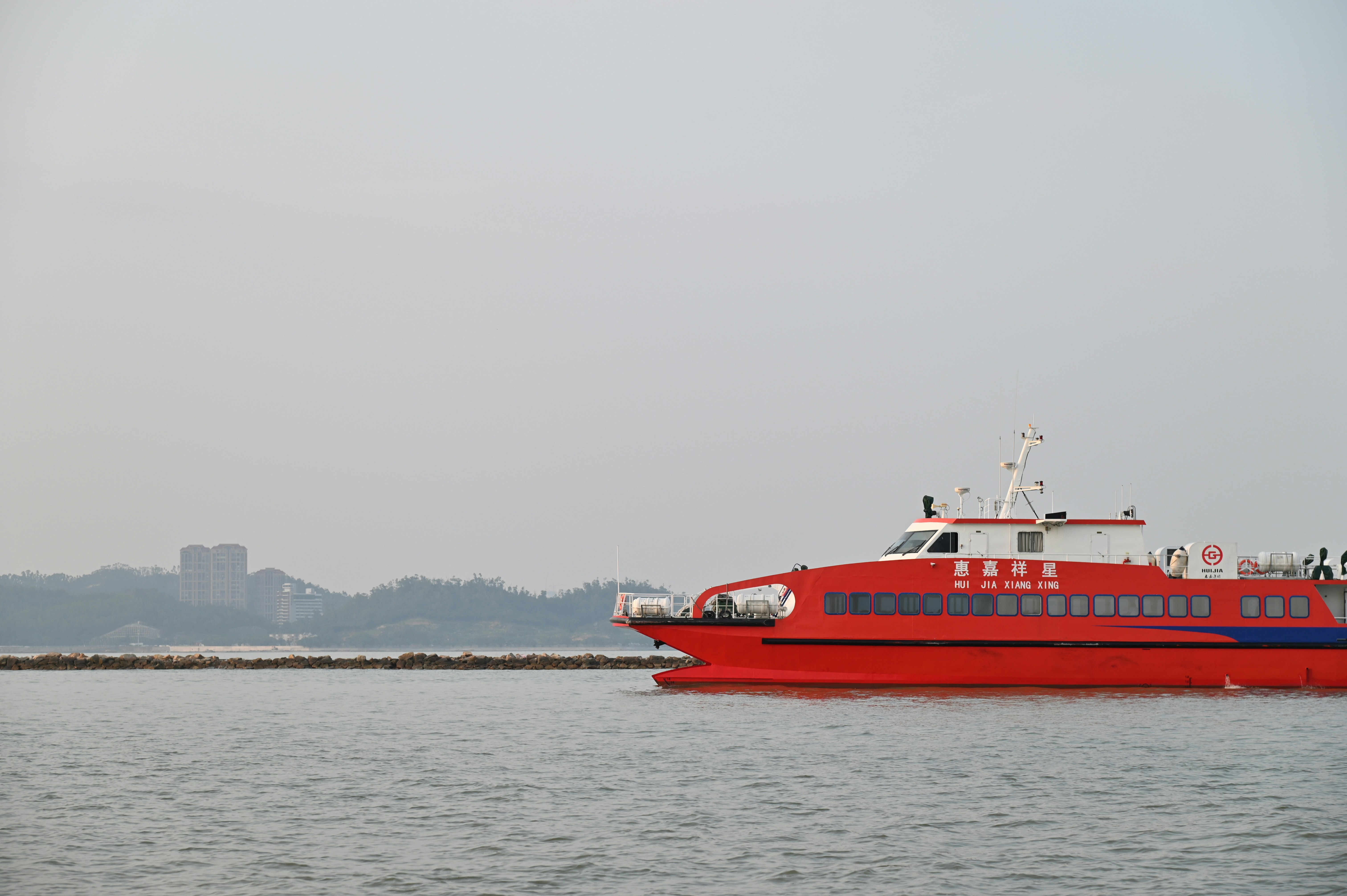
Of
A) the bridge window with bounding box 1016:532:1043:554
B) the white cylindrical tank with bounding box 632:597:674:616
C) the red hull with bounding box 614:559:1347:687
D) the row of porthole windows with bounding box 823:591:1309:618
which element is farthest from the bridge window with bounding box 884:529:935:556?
→ the white cylindrical tank with bounding box 632:597:674:616

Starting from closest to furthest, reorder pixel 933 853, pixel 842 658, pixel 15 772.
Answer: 1. pixel 933 853
2. pixel 15 772
3. pixel 842 658

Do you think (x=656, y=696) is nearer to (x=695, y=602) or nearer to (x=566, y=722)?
(x=695, y=602)

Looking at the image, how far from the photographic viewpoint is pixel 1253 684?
29031 millimetres

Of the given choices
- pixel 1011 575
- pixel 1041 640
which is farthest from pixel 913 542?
pixel 1041 640

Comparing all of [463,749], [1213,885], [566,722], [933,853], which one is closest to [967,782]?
[933,853]

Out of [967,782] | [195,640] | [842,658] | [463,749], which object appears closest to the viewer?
[967,782]

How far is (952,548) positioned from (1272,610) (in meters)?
8.24

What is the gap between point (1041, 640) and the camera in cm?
2891

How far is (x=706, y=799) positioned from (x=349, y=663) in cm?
4238

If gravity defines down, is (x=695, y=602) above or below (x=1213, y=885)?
above

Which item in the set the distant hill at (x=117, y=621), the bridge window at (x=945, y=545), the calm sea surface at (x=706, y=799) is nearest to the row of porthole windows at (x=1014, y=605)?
the bridge window at (x=945, y=545)

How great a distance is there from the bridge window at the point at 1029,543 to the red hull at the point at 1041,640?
2.73ft

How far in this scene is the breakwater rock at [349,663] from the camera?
2026 inches

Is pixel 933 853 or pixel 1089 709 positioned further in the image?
pixel 1089 709
